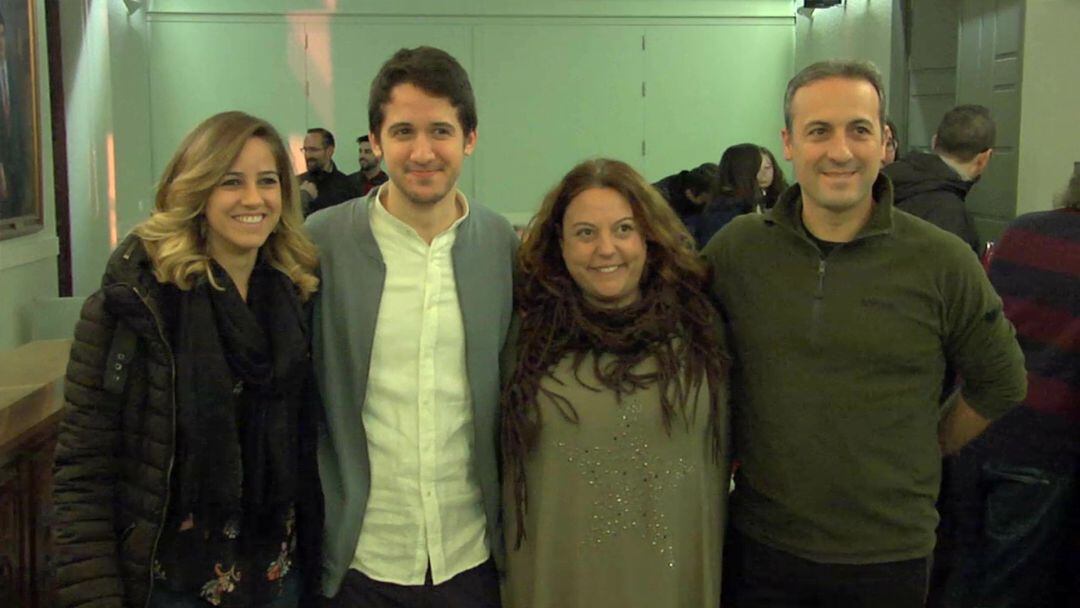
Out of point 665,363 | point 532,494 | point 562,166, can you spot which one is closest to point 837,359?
point 665,363

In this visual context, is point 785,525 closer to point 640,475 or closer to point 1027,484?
point 640,475

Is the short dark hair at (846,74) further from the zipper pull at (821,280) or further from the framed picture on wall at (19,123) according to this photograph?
the framed picture on wall at (19,123)

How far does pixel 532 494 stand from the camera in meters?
1.85

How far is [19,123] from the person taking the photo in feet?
13.5

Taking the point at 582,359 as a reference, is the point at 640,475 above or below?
below

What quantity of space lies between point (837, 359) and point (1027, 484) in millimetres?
1067

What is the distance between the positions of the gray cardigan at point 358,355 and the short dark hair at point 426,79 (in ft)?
0.64

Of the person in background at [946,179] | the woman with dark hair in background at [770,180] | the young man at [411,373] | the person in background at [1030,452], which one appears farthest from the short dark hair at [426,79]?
the woman with dark hair in background at [770,180]

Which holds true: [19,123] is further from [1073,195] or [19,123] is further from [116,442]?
[1073,195]

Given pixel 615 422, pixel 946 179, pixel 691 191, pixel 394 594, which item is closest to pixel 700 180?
pixel 691 191

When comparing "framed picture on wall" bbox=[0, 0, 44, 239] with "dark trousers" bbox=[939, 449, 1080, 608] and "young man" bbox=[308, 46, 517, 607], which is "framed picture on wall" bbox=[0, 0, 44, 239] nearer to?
"young man" bbox=[308, 46, 517, 607]

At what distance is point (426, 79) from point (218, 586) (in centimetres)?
92

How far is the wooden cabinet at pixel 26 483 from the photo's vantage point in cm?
260

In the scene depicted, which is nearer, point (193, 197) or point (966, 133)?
point (193, 197)
